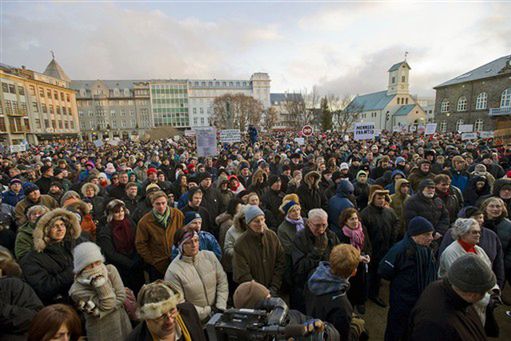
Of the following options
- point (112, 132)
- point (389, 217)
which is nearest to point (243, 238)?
point (389, 217)

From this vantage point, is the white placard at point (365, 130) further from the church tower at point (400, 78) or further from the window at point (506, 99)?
the church tower at point (400, 78)

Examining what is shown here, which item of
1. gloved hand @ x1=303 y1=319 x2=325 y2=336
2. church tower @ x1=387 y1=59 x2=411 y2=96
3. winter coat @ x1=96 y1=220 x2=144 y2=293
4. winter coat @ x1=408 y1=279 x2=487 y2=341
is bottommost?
winter coat @ x1=96 y1=220 x2=144 y2=293

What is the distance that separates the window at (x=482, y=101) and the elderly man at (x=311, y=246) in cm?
5210

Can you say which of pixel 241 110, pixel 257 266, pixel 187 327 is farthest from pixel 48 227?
pixel 241 110

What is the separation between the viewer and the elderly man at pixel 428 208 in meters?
4.11

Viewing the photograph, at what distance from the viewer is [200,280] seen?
9.08 feet

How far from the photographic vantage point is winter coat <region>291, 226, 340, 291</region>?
3.04 meters

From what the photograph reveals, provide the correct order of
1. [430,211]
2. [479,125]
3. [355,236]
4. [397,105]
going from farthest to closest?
1. [397,105]
2. [479,125]
3. [430,211]
4. [355,236]

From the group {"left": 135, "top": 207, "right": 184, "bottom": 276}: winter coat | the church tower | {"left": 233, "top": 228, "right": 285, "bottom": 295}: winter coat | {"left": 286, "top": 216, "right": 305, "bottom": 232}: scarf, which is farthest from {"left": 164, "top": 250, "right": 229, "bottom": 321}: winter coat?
the church tower

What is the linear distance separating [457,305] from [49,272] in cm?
375

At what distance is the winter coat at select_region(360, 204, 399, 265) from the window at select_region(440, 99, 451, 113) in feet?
181

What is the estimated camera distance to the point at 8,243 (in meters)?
4.01

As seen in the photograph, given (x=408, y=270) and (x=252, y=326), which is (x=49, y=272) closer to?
(x=252, y=326)

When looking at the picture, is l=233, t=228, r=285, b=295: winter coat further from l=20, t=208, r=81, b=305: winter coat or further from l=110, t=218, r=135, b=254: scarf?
l=20, t=208, r=81, b=305: winter coat
